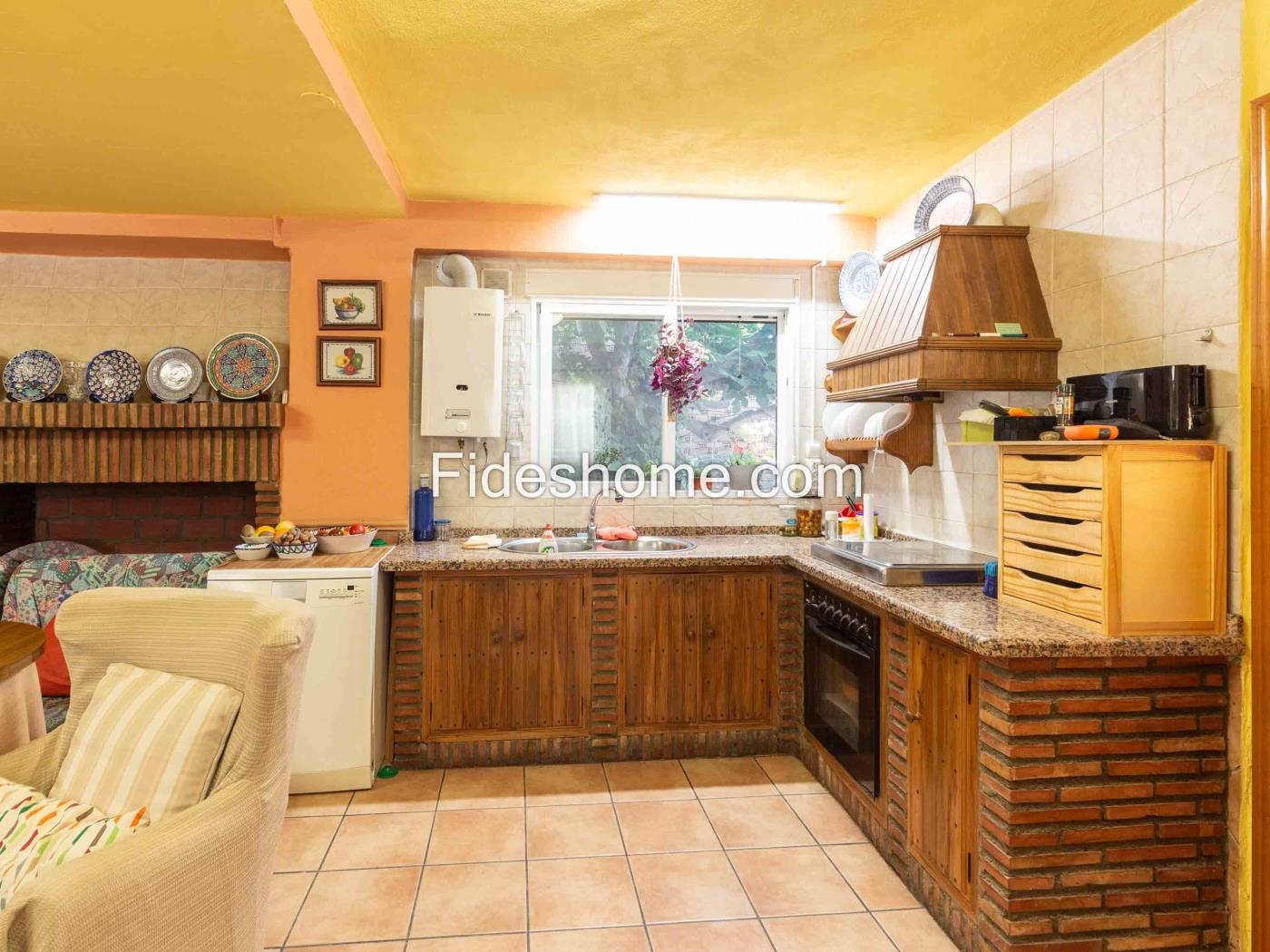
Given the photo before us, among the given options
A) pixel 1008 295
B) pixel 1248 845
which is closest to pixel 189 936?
pixel 1248 845

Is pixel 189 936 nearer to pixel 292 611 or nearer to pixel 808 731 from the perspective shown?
pixel 292 611

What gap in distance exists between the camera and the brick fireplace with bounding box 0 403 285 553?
140 inches

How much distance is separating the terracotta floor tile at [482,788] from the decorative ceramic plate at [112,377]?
2.33 meters

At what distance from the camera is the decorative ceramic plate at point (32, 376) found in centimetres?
362

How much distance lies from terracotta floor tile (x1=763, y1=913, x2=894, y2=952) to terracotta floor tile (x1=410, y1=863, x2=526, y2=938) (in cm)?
74

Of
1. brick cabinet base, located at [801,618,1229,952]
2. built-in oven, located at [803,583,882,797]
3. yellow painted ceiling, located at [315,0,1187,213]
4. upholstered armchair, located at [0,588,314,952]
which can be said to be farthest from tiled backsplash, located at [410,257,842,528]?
brick cabinet base, located at [801,618,1229,952]

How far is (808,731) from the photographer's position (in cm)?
335

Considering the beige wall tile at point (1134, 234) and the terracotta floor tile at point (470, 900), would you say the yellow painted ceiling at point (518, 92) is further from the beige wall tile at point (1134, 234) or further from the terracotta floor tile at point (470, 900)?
the terracotta floor tile at point (470, 900)

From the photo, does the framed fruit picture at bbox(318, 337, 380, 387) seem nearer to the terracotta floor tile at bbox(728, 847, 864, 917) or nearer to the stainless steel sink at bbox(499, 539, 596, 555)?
the stainless steel sink at bbox(499, 539, 596, 555)

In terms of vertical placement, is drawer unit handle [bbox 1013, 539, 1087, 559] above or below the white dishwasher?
above

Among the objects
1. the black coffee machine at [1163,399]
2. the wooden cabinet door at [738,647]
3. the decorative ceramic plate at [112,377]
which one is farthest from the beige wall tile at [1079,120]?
the decorative ceramic plate at [112,377]

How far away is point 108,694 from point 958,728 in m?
2.13

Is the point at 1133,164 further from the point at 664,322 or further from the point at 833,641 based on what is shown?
the point at 664,322

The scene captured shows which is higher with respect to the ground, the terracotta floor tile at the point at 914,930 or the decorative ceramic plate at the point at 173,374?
the decorative ceramic plate at the point at 173,374
